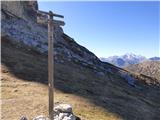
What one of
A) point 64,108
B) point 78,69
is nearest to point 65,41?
point 78,69

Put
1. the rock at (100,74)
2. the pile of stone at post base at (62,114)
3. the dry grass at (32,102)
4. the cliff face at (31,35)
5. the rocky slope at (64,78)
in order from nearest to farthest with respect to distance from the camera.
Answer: the pile of stone at post base at (62,114)
the dry grass at (32,102)
the rocky slope at (64,78)
the cliff face at (31,35)
the rock at (100,74)

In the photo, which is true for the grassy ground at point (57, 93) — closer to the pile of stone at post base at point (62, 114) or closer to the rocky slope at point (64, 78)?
the rocky slope at point (64, 78)

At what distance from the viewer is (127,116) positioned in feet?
141

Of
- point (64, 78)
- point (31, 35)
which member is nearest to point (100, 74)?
point (31, 35)

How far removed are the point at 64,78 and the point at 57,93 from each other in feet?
42.1

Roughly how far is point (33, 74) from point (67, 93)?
10376 mm

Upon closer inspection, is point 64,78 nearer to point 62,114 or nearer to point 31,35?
point 31,35

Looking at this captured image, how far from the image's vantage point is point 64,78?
196 feet

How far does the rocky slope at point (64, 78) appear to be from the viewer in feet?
138

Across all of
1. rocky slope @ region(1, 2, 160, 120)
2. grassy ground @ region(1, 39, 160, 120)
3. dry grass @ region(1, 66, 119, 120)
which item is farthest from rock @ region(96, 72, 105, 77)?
dry grass @ region(1, 66, 119, 120)

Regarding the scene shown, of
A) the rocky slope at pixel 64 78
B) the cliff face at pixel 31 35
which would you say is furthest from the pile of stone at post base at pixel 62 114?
the cliff face at pixel 31 35

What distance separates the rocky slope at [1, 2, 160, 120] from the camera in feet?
138

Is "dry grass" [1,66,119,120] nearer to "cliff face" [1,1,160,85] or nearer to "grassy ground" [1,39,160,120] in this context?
"grassy ground" [1,39,160,120]

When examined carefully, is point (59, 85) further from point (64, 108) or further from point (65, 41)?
point (65, 41)
